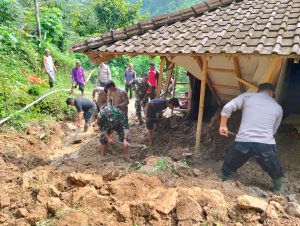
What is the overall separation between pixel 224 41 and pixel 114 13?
1899cm

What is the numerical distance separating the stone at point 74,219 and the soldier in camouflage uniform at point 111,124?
121 inches

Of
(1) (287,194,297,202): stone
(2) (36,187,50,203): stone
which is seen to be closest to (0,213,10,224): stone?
(2) (36,187,50,203): stone

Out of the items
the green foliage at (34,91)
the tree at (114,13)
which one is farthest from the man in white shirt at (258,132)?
the tree at (114,13)

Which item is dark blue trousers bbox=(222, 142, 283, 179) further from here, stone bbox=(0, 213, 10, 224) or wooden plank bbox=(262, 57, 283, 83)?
stone bbox=(0, 213, 10, 224)

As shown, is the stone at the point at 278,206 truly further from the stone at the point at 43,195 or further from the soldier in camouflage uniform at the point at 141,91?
the soldier in camouflage uniform at the point at 141,91

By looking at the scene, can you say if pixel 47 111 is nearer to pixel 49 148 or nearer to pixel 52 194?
pixel 49 148

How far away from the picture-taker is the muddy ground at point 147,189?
3.71 meters

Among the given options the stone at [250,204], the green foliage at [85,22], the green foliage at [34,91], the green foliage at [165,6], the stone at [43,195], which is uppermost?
the green foliage at [165,6]

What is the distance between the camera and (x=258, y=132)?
4766mm

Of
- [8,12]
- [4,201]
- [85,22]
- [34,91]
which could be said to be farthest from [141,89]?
[85,22]

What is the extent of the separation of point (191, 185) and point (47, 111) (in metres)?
6.49

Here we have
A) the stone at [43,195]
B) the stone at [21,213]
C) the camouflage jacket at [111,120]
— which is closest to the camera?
the stone at [21,213]

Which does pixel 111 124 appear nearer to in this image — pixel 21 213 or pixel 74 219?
pixel 21 213

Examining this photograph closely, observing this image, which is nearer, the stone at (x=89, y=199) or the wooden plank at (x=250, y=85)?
the stone at (x=89, y=199)
